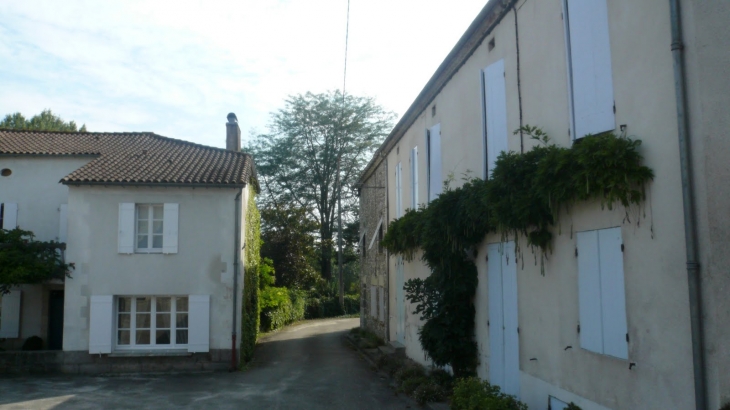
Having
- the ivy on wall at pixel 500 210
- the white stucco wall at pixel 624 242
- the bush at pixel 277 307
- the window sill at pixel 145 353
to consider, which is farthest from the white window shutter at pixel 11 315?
the white stucco wall at pixel 624 242

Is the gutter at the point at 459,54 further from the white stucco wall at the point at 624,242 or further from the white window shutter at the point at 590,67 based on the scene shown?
the white window shutter at the point at 590,67

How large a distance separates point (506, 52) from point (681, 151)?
4530mm

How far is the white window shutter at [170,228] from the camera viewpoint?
1645 centimetres

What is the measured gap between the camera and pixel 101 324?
16.0 m

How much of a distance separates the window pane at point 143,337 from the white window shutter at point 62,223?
3.76 meters

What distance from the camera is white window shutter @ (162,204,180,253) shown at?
16453mm

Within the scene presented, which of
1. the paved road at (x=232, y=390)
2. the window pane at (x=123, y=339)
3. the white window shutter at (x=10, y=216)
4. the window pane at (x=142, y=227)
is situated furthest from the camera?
the white window shutter at (x=10, y=216)

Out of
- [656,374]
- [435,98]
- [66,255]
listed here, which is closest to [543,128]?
[656,374]

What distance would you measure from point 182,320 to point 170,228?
2500 mm

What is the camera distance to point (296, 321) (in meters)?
35.6

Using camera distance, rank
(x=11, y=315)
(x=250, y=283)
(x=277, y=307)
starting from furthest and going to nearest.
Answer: (x=277, y=307), (x=250, y=283), (x=11, y=315)

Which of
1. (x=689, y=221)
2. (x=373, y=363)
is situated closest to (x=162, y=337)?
(x=373, y=363)

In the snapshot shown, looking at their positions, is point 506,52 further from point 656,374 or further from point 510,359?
point 656,374

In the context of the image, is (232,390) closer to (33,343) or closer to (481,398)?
(481,398)
